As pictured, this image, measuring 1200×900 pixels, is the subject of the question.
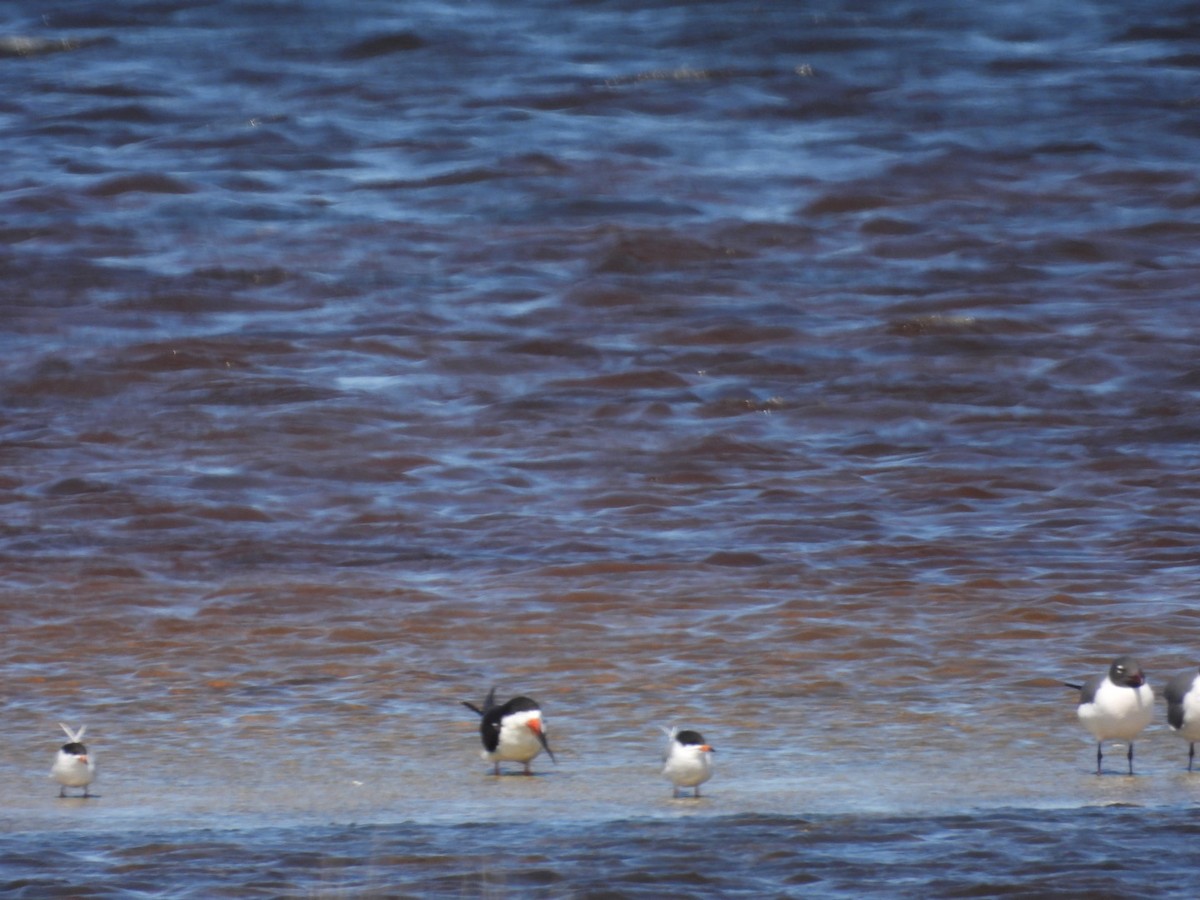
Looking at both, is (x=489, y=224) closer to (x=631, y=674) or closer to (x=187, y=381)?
(x=187, y=381)

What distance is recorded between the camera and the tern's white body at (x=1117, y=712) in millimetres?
5477

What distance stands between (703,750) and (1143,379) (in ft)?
26.8

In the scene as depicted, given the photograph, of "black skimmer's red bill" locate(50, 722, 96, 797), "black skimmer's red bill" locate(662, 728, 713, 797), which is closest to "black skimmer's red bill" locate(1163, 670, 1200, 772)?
"black skimmer's red bill" locate(662, 728, 713, 797)

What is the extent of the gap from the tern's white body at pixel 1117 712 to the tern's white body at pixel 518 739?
1.47m

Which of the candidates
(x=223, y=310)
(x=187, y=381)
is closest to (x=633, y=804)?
(x=187, y=381)

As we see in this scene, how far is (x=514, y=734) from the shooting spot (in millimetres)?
5594

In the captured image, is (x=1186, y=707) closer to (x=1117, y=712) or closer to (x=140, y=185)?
(x=1117, y=712)

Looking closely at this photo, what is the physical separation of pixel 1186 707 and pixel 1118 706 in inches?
7.7

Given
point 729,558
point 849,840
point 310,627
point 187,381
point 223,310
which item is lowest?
point 849,840

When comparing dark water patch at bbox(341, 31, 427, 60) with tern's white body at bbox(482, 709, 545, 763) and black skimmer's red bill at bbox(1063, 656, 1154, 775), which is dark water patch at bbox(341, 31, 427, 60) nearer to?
tern's white body at bbox(482, 709, 545, 763)

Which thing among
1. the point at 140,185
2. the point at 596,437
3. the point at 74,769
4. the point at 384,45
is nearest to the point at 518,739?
the point at 74,769

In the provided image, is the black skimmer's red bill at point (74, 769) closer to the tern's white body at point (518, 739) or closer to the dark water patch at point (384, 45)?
the tern's white body at point (518, 739)

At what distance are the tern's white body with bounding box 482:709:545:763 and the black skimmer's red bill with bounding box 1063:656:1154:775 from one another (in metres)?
1.47

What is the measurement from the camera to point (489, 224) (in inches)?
637
